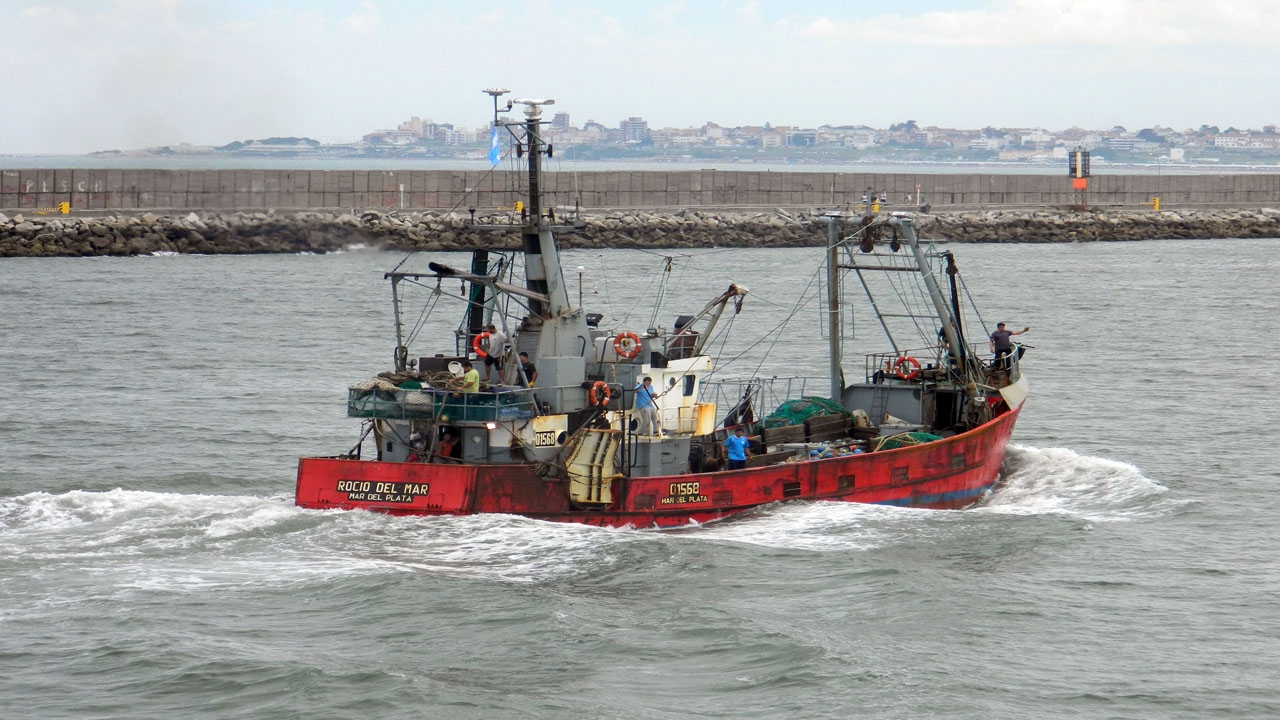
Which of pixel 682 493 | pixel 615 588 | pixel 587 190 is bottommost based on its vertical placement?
pixel 615 588

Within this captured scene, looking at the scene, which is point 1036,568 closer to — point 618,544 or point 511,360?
point 618,544

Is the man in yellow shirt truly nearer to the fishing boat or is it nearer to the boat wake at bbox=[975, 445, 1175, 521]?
the fishing boat

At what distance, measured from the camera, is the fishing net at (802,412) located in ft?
93.0

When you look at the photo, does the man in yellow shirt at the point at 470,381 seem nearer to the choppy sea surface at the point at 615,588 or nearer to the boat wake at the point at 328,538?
the boat wake at the point at 328,538

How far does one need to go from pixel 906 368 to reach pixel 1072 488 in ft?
12.5

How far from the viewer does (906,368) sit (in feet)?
98.5

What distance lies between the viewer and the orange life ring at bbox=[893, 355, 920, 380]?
29.8 m

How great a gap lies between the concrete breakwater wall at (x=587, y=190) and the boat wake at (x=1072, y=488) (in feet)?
112

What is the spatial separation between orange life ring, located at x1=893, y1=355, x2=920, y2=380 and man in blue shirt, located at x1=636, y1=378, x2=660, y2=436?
682 cm

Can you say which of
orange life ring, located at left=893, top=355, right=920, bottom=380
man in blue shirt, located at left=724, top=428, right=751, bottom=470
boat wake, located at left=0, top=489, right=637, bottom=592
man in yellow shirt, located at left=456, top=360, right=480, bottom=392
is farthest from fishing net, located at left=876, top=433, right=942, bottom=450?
man in yellow shirt, located at left=456, top=360, right=480, bottom=392

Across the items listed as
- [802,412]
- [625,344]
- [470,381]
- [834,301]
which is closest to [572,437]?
[470,381]

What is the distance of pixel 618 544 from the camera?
23.6 meters

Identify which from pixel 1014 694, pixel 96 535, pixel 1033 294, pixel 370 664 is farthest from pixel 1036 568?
pixel 1033 294

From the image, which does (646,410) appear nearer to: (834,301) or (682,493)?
(682,493)
